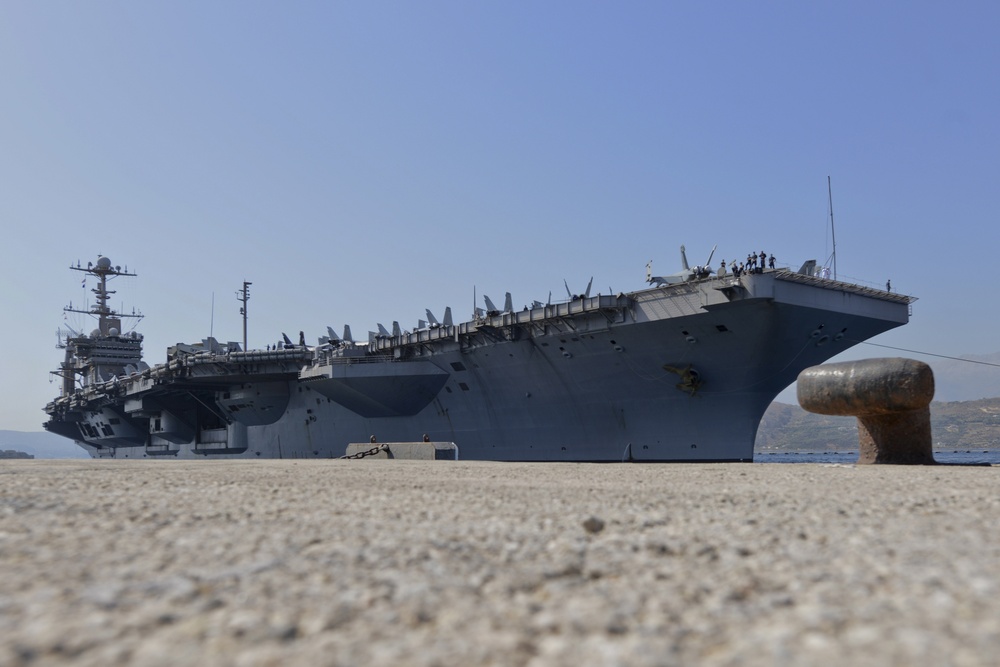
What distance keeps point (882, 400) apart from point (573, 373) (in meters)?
14.9

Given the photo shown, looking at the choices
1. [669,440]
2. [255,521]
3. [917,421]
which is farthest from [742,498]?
[669,440]

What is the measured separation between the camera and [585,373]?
2584 centimetres

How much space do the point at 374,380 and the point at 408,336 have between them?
2244 mm

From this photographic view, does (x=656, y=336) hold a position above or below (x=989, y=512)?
above

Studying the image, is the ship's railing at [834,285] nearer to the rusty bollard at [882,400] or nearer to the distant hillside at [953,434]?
the rusty bollard at [882,400]

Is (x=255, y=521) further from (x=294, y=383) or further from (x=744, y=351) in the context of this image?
(x=294, y=383)

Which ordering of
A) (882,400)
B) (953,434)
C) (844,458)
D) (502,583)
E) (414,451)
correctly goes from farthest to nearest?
(953,434), (844,458), (414,451), (882,400), (502,583)

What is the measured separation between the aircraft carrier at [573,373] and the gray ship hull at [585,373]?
0.16ft

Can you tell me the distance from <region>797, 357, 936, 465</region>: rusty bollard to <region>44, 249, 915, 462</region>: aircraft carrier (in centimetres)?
812

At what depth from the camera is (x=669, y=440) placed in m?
25.0

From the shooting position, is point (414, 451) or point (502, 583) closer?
point (502, 583)

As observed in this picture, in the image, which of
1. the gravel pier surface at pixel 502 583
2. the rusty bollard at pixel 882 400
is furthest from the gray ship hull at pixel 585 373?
the gravel pier surface at pixel 502 583

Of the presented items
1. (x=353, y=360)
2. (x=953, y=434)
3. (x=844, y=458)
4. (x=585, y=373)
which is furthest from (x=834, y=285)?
(x=953, y=434)

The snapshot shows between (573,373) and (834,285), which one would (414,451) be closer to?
(573,373)
